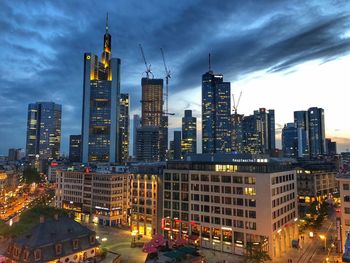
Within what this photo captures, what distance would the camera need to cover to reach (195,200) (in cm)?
10050

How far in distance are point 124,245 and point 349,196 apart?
72.2m

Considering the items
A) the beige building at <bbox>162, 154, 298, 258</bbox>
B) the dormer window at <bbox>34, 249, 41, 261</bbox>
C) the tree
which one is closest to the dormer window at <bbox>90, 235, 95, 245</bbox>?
the dormer window at <bbox>34, 249, 41, 261</bbox>

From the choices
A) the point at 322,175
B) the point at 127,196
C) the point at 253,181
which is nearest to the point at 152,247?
the point at 253,181

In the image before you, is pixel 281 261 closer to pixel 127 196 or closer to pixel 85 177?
pixel 127 196

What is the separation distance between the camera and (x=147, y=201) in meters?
117

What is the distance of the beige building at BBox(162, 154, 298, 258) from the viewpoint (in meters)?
87.2

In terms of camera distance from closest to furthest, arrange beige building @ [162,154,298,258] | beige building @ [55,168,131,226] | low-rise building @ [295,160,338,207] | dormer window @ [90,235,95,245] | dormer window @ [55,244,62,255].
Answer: dormer window @ [55,244,62,255] → dormer window @ [90,235,95,245] → beige building @ [162,154,298,258] → beige building @ [55,168,131,226] → low-rise building @ [295,160,338,207]

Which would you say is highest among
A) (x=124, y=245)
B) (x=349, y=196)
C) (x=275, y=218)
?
(x=349, y=196)

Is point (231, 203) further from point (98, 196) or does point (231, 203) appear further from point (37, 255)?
point (98, 196)

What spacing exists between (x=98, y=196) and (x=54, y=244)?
81.7 meters

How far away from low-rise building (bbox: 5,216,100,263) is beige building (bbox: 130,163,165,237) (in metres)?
41.2

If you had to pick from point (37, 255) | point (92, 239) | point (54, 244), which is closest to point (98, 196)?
point (92, 239)

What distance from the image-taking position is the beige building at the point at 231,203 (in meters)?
87.2

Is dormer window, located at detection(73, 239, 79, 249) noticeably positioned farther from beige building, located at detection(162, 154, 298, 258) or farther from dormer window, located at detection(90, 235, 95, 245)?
beige building, located at detection(162, 154, 298, 258)
